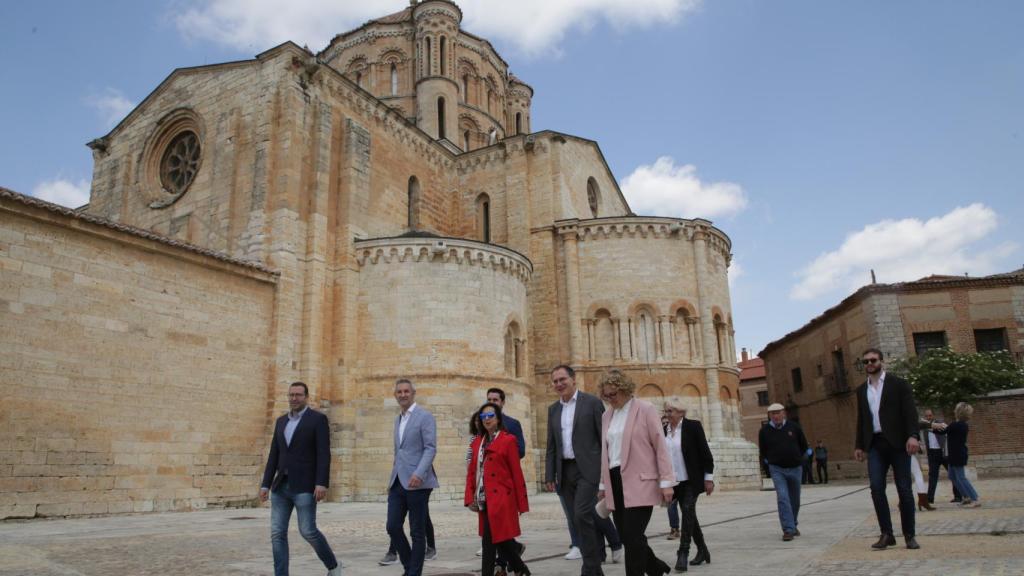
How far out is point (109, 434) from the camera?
1366cm

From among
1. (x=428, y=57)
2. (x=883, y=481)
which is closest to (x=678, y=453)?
(x=883, y=481)

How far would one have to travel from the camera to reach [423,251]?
768 inches

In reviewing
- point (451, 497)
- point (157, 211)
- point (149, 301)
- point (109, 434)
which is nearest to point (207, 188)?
point (157, 211)

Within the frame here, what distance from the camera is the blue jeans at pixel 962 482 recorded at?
10.9 meters

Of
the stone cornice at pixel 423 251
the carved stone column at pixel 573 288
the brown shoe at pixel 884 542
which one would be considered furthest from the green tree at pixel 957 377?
the brown shoe at pixel 884 542

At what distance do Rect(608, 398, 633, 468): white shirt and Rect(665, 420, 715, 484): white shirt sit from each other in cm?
197

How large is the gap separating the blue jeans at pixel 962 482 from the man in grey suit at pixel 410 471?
897cm

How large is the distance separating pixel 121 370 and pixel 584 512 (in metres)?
11.9

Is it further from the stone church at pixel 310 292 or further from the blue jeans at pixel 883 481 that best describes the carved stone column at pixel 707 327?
the blue jeans at pixel 883 481

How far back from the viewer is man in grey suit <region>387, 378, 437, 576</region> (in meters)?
5.81

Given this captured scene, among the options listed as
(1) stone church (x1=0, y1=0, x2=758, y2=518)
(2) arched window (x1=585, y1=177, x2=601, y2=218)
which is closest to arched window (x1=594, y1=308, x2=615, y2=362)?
(1) stone church (x1=0, y1=0, x2=758, y2=518)

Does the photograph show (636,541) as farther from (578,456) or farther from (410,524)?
(410,524)

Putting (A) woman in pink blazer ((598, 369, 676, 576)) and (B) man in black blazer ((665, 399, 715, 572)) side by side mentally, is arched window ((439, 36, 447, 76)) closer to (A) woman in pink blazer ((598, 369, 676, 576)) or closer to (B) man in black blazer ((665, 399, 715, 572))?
(B) man in black blazer ((665, 399, 715, 572))

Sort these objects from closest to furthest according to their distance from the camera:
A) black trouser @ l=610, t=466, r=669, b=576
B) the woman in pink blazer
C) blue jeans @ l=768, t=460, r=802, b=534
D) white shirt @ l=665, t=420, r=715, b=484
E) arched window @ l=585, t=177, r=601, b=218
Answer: black trouser @ l=610, t=466, r=669, b=576 < the woman in pink blazer < white shirt @ l=665, t=420, r=715, b=484 < blue jeans @ l=768, t=460, r=802, b=534 < arched window @ l=585, t=177, r=601, b=218
